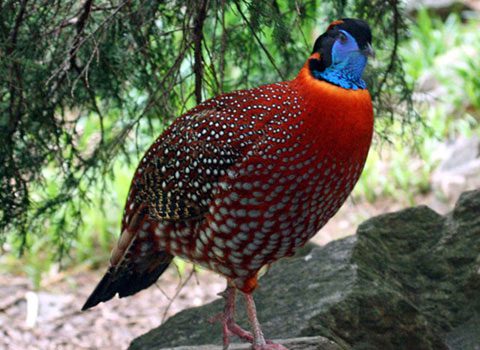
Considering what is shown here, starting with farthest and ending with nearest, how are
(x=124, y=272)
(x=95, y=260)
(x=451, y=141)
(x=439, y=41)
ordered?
(x=439, y=41), (x=451, y=141), (x=95, y=260), (x=124, y=272)

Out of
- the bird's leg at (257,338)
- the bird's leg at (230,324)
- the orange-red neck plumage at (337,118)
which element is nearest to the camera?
the orange-red neck plumage at (337,118)

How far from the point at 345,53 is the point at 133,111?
58.8 inches

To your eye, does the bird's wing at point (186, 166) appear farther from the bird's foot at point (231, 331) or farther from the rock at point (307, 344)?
the rock at point (307, 344)

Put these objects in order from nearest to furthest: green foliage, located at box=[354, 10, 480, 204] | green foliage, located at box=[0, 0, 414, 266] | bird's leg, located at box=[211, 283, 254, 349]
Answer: bird's leg, located at box=[211, 283, 254, 349] → green foliage, located at box=[0, 0, 414, 266] → green foliage, located at box=[354, 10, 480, 204]

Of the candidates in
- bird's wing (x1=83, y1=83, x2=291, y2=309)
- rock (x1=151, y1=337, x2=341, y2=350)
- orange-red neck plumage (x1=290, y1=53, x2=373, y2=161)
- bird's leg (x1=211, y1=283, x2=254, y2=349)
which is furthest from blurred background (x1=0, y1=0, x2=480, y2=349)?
rock (x1=151, y1=337, x2=341, y2=350)

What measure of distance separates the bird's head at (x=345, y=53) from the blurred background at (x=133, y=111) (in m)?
0.32

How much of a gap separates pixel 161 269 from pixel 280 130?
1.05 metres

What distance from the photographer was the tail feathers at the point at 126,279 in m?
3.81

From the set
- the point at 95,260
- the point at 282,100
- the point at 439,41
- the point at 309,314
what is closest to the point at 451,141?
the point at 439,41

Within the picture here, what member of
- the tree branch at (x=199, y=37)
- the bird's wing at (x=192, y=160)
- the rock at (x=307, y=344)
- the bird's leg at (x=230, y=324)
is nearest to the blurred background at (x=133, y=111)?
the tree branch at (x=199, y=37)

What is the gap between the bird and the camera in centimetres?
311

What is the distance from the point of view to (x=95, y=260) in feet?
22.0

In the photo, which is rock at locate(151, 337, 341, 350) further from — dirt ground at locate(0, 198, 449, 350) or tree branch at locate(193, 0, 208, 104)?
dirt ground at locate(0, 198, 449, 350)

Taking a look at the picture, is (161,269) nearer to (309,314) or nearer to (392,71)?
(309,314)
